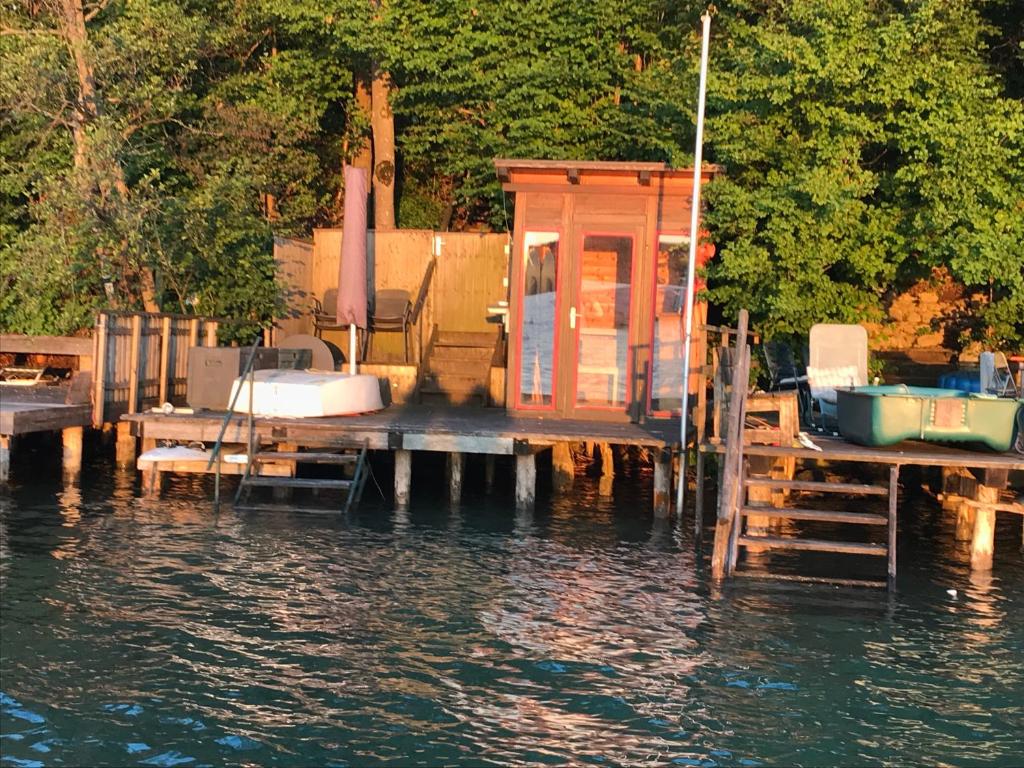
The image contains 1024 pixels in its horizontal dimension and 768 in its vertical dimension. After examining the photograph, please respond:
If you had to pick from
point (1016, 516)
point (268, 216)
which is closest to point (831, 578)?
point (1016, 516)

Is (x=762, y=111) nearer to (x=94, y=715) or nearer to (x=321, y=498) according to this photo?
(x=321, y=498)

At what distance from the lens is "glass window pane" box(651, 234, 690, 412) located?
567 inches

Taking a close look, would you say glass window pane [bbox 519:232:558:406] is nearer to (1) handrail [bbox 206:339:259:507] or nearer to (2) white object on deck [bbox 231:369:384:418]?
(2) white object on deck [bbox 231:369:384:418]

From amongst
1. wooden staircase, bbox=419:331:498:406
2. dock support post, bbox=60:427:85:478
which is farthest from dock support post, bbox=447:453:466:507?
dock support post, bbox=60:427:85:478

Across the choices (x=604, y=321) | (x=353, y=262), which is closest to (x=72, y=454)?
(x=353, y=262)

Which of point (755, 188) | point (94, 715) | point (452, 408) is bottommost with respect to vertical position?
point (94, 715)

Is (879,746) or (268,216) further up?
(268,216)

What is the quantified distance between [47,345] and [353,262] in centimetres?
383

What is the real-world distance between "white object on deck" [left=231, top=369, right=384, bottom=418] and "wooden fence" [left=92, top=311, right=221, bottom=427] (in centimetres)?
163

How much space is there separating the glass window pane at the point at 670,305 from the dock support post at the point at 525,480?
184 centimetres

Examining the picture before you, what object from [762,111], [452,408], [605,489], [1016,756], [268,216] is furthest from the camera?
[268,216]

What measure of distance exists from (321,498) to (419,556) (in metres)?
3.21

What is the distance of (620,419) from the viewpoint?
1461cm

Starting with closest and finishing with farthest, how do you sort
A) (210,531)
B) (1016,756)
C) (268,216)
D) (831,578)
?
(1016,756), (831,578), (210,531), (268,216)
